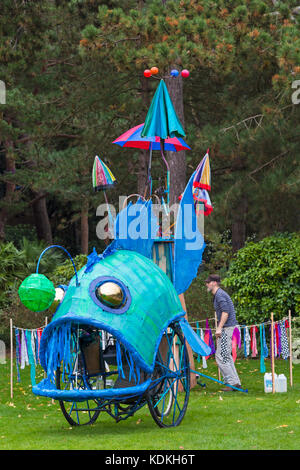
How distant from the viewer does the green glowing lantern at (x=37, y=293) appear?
7.29 m

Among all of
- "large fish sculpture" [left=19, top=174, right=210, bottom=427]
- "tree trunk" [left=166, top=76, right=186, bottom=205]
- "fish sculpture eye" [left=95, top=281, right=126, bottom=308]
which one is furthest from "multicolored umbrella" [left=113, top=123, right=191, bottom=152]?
"fish sculpture eye" [left=95, top=281, right=126, bottom=308]

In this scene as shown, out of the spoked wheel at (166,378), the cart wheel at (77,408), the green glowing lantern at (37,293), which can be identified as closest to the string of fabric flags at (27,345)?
the cart wheel at (77,408)

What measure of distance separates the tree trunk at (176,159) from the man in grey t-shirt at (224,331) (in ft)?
13.3

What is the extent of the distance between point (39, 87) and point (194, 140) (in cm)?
759

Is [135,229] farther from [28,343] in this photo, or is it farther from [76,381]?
[28,343]

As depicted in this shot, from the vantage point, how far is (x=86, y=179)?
66.8ft

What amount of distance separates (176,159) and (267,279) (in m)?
3.07

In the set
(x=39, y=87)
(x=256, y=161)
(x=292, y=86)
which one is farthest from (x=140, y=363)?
(x=39, y=87)

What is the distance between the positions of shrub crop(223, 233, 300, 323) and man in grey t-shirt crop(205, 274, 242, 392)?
3.98m

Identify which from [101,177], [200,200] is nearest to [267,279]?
→ [200,200]

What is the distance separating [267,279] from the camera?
1533cm

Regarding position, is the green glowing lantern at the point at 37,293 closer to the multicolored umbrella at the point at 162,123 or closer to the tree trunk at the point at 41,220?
the multicolored umbrella at the point at 162,123
